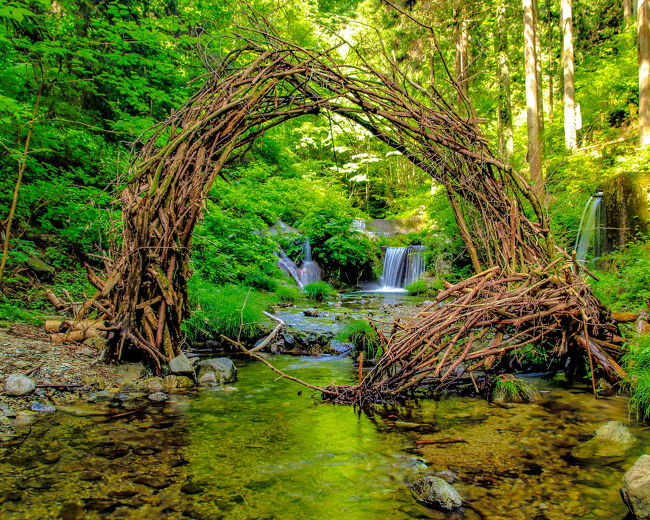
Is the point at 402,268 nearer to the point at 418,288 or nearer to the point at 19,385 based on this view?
the point at 418,288

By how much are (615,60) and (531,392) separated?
1901cm

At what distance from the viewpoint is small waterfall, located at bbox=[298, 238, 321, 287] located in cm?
1469

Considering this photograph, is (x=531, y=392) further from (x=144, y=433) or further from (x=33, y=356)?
(x=33, y=356)

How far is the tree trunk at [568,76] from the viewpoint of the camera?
15227mm

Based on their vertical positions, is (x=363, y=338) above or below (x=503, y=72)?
below

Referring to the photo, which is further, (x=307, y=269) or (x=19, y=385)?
(x=307, y=269)

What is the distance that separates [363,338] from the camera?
19.9 ft

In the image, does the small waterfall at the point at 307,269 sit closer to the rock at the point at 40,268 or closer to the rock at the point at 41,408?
the rock at the point at 40,268

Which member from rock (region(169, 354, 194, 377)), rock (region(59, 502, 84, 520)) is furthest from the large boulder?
rock (region(59, 502, 84, 520))

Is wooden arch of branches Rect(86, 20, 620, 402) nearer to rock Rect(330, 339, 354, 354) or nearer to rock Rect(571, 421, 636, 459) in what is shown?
rock Rect(571, 421, 636, 459)

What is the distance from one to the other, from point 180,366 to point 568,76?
17856mm

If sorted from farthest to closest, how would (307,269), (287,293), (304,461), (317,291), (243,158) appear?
(307,269) < (243,158) < (317,291) < (287,293) < (304,461)

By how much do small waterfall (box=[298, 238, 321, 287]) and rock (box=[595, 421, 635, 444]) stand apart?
11459 mm

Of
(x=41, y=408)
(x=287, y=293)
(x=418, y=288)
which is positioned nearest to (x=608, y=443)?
(x=41, y=408)
